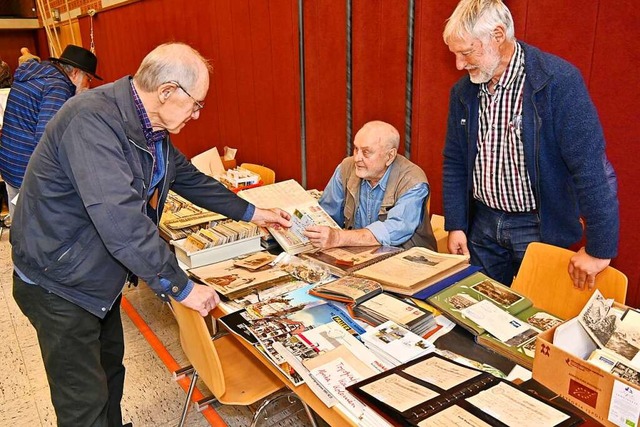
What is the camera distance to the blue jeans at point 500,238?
1.92 metres

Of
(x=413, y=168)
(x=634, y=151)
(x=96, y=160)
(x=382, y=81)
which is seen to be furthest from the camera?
(x=382, y=81)

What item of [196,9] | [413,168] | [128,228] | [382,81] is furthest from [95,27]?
[128,228]

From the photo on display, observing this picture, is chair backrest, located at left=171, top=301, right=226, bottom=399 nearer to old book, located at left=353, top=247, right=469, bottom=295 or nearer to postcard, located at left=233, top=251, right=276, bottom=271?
postcard, located at left=233, top=251, right=276, bottom=271

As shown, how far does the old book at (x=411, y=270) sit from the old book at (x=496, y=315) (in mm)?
78

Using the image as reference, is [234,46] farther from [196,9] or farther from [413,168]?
[413,168]

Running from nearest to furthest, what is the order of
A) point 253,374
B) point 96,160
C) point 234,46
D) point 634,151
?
point 96,160 → point 253,374 → point 634,151 → point 234,46

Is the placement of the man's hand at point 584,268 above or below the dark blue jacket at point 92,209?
below

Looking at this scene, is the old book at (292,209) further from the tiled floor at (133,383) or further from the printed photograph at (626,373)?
the printed photograph at (626,373)

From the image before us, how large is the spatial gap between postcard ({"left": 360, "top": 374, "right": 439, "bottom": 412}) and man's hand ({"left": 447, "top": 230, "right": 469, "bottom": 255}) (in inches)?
39.8

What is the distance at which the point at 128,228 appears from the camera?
137cm

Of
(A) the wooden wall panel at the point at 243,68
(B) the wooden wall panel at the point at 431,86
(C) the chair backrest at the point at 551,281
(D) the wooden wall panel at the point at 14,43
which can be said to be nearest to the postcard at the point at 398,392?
(C) the chair backrest at the point at 551,281

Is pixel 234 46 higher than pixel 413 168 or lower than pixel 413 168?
higher

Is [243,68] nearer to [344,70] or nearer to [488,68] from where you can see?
[344,70]

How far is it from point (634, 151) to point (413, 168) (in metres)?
0.93
